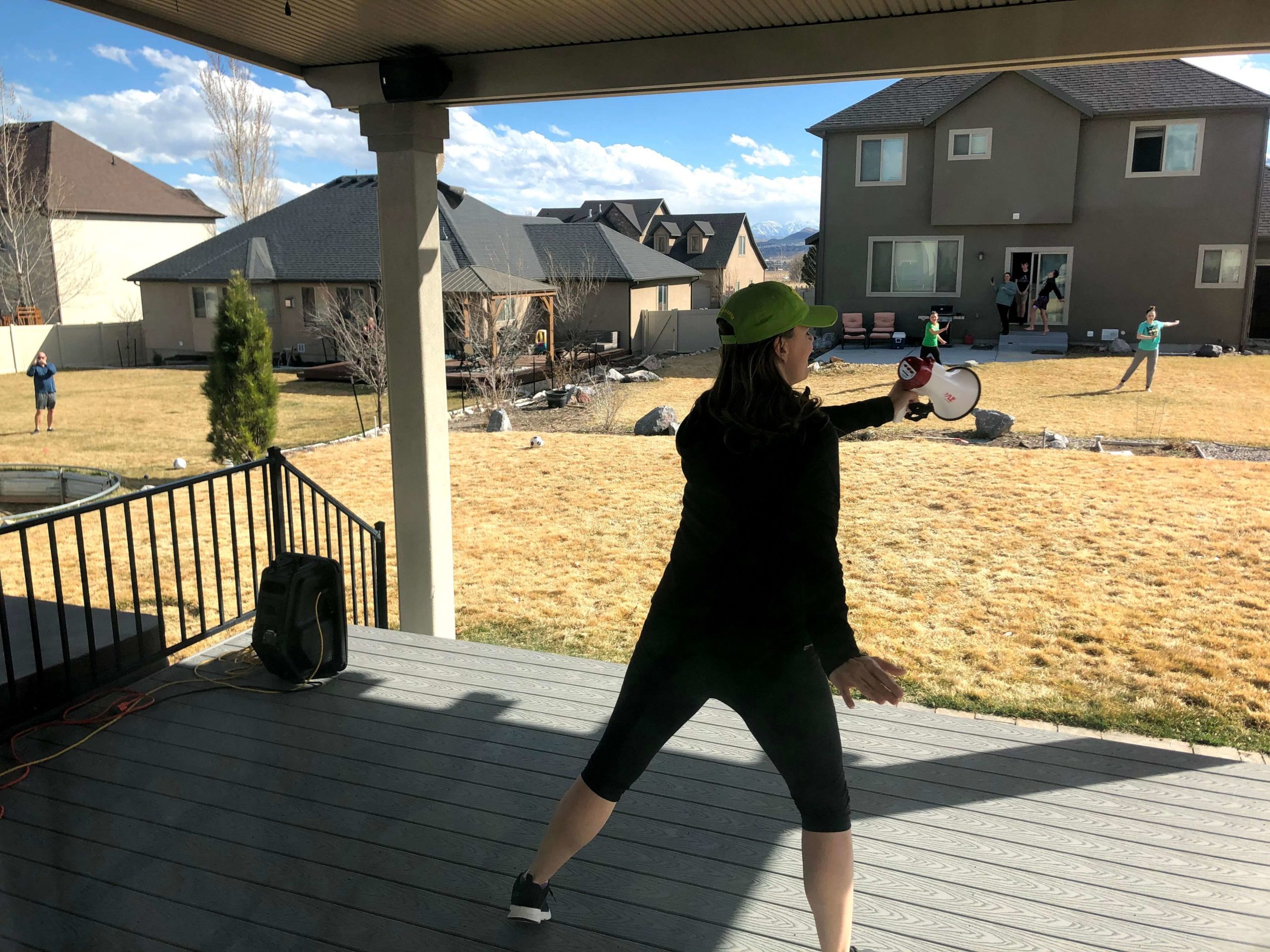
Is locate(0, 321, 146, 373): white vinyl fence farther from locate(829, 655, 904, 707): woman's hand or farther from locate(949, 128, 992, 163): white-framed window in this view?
locate(829, 655, 904, 707): woman's hand

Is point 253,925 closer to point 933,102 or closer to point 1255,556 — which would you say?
point 1255,556

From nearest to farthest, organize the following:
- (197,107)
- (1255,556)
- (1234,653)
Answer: (1234,653)
(1255,556)
(197,107)

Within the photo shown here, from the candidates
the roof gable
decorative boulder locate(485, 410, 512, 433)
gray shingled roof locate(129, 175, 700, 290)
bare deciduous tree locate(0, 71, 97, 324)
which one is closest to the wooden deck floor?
decorative boulder locate(485, 410, 512, 433)

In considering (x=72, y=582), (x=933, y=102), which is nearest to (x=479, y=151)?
(x=933, y=102)

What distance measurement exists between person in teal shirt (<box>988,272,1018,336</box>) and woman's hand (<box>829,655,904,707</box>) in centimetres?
1816

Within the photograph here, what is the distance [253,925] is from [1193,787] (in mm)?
2741

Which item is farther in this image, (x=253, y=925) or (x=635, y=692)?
(x=253, y=925)

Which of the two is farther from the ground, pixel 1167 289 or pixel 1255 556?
pixel 1167 289

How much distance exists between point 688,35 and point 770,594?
2.63m

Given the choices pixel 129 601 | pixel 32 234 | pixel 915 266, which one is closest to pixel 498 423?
pixel 129 601

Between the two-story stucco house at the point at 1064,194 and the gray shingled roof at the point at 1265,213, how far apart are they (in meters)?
1.25

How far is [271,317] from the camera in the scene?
2512 centimetres

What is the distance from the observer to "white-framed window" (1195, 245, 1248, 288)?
18500mm

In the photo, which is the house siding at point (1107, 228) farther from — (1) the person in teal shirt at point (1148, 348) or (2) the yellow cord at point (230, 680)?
(2) the yellow cord at point (230, 680)
